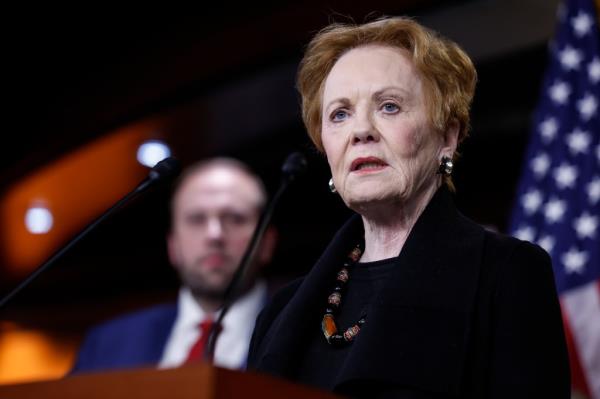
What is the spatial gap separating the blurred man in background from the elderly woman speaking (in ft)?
4.20

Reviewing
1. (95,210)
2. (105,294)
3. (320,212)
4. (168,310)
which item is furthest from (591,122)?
(105,294)

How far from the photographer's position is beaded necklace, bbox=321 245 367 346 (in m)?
1.58

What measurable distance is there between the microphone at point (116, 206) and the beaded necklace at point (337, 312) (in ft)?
1.23

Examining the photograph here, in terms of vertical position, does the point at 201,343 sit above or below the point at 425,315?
below

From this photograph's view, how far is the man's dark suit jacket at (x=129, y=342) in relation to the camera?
3.11 metres

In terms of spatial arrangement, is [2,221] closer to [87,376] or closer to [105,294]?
[105,294]

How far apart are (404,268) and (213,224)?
5.59 feet

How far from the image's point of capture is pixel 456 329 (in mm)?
1446

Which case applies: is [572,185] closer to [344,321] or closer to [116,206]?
[344,321]

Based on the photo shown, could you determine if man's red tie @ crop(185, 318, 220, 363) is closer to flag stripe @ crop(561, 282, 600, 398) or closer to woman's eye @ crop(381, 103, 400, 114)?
flag stripe @ crop(561, 282, 600, 398)

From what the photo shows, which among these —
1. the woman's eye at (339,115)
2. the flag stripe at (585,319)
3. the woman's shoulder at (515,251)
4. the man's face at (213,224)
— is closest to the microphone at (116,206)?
the woman's eye at (339,115)

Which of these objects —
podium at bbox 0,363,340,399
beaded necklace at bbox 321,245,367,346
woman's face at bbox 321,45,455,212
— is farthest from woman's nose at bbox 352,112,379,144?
podium at bbox 0,363,340,399

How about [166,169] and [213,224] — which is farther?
[213,224]

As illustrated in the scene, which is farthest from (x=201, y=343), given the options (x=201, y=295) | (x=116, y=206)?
(x=116, y=206)
